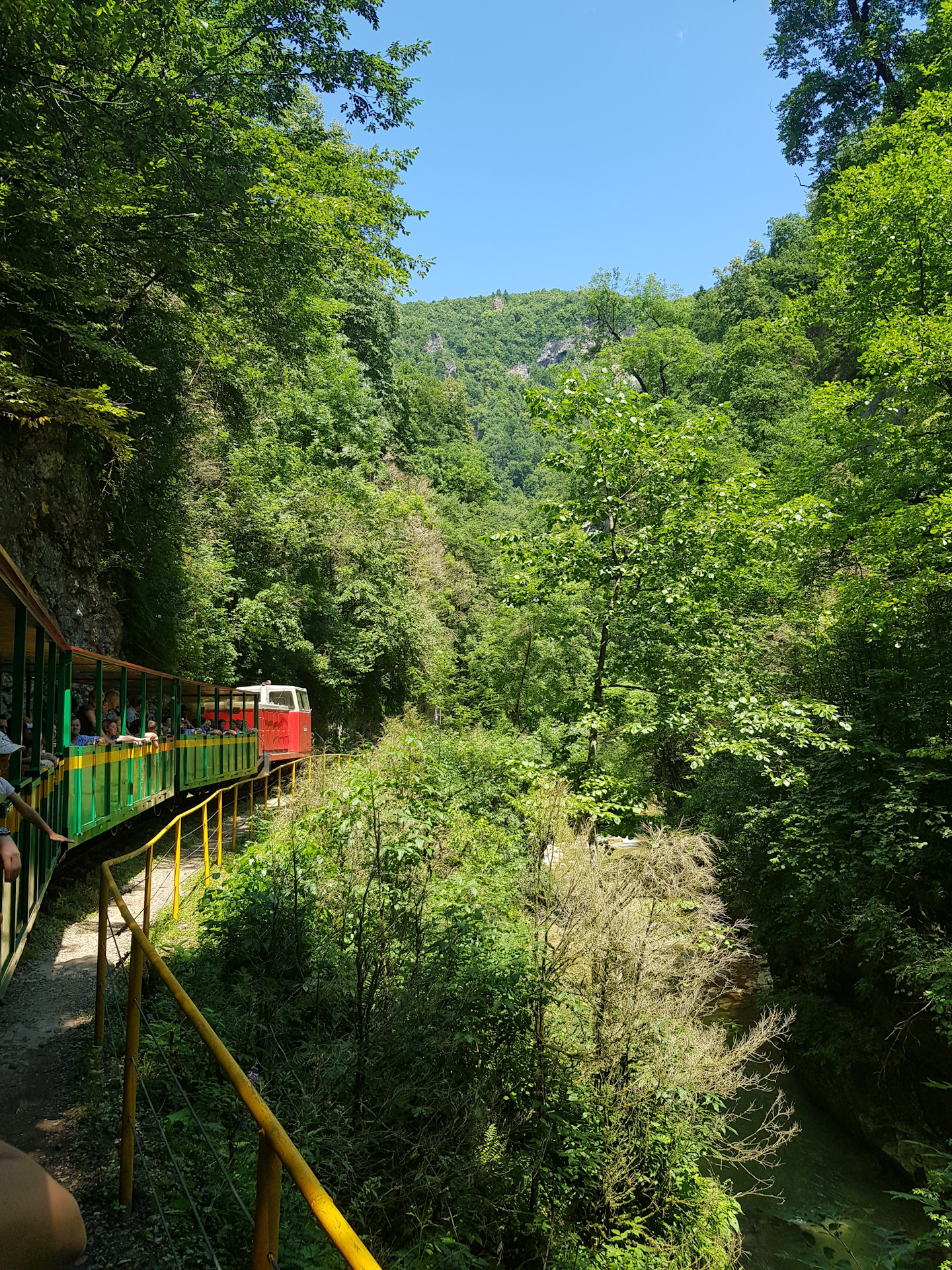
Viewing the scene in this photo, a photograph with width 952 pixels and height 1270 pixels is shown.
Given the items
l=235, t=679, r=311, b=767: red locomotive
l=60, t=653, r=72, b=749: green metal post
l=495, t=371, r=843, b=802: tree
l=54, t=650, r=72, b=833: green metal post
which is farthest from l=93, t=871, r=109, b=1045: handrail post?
l=235, t=679, r=311, b=767: red locomotive

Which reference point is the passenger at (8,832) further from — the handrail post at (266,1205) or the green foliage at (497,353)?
the green foliage at (497,353)

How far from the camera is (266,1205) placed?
196 centimetres

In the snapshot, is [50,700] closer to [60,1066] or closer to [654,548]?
[60,1066]

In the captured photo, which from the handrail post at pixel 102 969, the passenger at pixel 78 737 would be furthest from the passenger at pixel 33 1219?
the passenger at pixel 78 737

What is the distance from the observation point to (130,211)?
898 centimetres

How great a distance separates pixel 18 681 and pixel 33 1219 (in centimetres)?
523

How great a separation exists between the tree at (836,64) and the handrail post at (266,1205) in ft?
102

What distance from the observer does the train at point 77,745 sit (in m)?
5.45

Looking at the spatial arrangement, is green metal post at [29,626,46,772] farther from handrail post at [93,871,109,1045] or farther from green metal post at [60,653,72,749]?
green metal post at [60,653,72,749]

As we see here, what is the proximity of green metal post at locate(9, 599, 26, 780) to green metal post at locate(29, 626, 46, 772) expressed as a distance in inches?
14.4

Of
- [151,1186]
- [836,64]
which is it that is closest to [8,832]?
[151,1186]

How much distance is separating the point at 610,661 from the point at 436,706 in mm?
17038

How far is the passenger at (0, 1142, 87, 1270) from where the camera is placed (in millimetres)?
1064

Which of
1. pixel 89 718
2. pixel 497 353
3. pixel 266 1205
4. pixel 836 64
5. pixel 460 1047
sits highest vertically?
pixel 497 353
